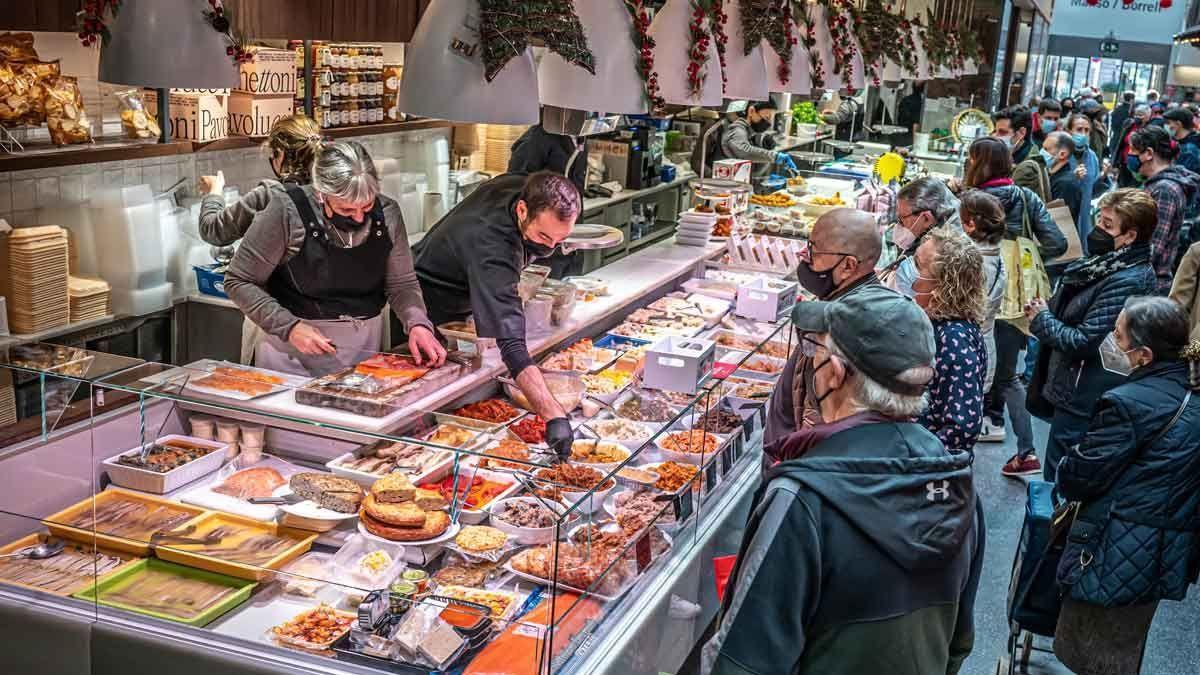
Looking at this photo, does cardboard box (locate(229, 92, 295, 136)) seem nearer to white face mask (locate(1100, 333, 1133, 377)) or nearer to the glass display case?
the glass display case

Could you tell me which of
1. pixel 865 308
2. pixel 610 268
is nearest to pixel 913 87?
pixel 610 268

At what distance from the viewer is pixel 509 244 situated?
3.88 metres

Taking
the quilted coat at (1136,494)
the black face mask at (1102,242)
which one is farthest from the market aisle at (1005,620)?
the black face mask at (1102,242)

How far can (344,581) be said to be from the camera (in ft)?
9.01

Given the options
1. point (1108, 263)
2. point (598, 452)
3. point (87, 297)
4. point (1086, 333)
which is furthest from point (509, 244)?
point (1108, 263)

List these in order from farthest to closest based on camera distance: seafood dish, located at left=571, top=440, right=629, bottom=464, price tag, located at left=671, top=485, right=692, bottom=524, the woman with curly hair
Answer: the woman with curly hair
price tag, located at left=671, top=485, right=692, bottom=524
seafood dish, located at left=571, top=440, right=629, bottom=464

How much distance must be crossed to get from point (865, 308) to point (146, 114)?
4.30 meters

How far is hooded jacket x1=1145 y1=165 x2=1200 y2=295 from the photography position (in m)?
8.40

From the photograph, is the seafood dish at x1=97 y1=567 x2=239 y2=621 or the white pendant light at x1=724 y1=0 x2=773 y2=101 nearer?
the seafood dish at x1=97 y1=567 x2=239 y2=621

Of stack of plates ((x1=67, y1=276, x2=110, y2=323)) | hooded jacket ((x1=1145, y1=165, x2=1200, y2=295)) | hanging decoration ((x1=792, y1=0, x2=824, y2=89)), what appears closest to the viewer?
stack of plates ((x1=67, y1=276, x2=110, y2=323))

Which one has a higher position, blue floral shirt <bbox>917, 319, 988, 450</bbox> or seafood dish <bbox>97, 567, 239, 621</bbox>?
blue floral shirt <bbox>917, 319, 988, 450</bbox>

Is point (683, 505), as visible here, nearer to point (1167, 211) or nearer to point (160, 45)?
point (160, 45)

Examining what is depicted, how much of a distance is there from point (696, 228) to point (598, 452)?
3.45m

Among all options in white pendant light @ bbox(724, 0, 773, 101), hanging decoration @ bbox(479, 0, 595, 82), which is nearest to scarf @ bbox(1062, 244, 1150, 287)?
white pendant light @ bbox(724, 0, 773, 101)
